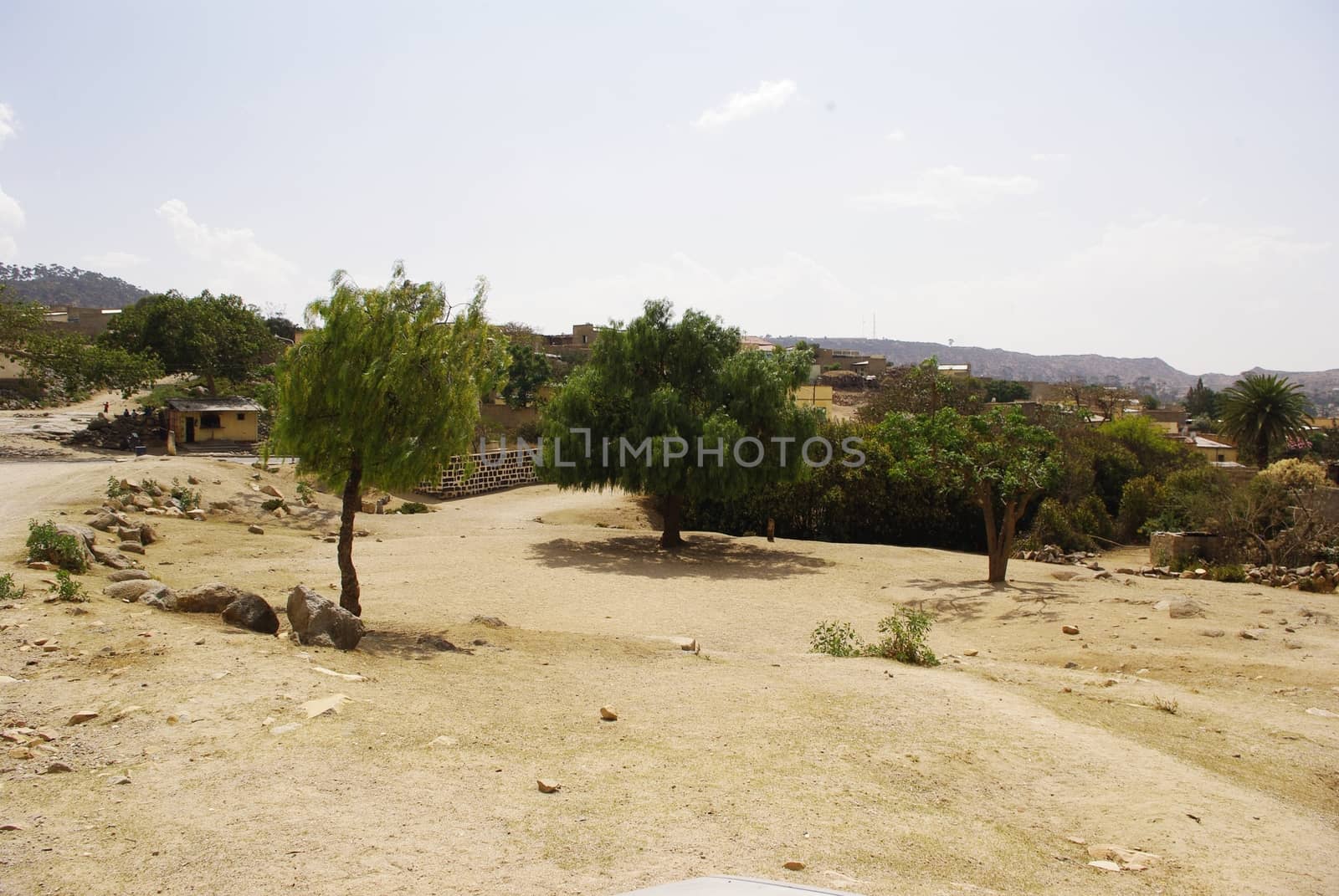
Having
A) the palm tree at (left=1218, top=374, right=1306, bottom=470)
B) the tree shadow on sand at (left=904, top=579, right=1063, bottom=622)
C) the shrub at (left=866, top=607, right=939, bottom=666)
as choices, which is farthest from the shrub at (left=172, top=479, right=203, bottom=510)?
the palm tree at (left=1218, top=374, right=1306, bottom=470)

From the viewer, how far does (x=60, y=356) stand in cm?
3144

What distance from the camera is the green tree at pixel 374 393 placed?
9.94 metres

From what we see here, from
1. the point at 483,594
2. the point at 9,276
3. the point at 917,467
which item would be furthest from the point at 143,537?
the point at 9,276

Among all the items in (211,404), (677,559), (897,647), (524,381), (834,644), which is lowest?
(677,559)

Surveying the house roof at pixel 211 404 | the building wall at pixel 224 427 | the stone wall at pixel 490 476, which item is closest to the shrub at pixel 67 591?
the stone wall at pixel 490 476

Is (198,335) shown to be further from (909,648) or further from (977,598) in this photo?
(909,648)

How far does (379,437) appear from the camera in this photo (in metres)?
10.0

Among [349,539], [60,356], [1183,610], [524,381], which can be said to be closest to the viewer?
[349,539]

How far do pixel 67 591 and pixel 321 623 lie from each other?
8.14ft

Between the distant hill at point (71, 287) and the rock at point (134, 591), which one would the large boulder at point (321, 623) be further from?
the distant hill at point (71, 287)

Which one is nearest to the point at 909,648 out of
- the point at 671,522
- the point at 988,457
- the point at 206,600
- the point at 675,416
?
the point at 206,600

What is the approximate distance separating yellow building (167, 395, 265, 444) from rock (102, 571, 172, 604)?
2780 cm

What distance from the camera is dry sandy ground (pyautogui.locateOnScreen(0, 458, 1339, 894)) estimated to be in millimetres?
4398

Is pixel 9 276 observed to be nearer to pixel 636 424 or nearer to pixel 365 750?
pixel 636 424
